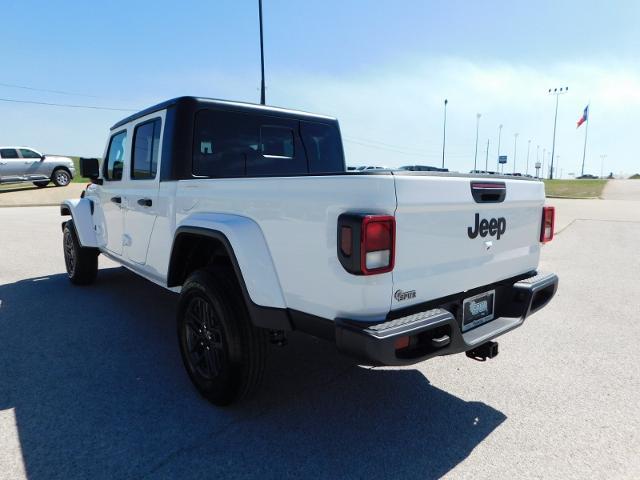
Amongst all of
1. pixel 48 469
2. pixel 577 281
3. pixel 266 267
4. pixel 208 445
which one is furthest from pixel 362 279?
pixel 577 281

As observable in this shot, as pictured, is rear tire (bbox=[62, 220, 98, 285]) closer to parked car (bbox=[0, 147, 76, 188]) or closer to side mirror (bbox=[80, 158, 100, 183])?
side mirror (bbox=[80, 158, 100, 183])

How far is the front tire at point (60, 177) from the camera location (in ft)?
71.9

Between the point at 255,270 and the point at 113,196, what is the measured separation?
9.10 ft

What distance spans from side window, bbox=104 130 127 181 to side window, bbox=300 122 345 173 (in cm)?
179

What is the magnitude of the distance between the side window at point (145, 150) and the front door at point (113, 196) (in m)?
0.24

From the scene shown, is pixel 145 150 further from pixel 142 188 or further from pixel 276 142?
pixel 276 142

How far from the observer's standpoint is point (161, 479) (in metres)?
2.21

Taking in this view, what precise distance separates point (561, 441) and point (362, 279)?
157 centimetres

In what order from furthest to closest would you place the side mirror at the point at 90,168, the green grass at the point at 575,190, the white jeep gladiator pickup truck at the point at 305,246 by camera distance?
the green grass at the point at 575,190 → the side mirror at the point at 90,168 → the white jeep gladiator pickup truck at the point at 305,246

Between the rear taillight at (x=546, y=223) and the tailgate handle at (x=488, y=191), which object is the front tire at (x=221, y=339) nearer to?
the tailgate handle at (x=488, y=191)

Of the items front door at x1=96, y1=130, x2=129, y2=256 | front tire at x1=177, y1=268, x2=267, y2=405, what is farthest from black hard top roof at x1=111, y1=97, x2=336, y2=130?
front tire at x1=177, y1=268, x2=267, y2=405

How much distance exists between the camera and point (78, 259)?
567 centimetres

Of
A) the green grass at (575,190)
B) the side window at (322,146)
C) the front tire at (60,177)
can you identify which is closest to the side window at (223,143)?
the side window at (322,146)

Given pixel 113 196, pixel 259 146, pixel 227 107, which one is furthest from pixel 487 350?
pixel 113 196
